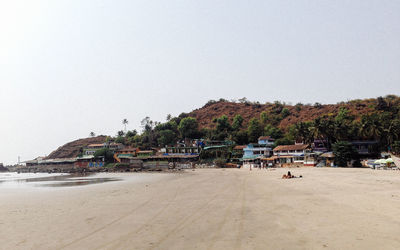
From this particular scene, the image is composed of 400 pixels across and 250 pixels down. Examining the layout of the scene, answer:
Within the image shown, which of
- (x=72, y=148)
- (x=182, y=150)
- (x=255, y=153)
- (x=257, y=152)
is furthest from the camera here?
(x=72, y=148)

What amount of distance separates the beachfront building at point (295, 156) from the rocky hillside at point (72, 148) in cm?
11891

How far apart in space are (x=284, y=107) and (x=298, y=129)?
7794 cm

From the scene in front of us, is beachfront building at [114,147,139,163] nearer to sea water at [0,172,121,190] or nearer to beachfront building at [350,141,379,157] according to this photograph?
sea water at [0,172,121,190]

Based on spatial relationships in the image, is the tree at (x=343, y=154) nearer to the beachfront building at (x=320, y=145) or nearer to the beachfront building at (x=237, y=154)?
the beachfront building at (x=320, y=145)

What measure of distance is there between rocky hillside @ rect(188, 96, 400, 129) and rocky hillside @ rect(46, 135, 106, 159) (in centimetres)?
6662

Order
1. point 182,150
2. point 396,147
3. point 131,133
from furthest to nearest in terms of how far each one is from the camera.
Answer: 1. point 131,133
2. point 182,150
3. point 396,147

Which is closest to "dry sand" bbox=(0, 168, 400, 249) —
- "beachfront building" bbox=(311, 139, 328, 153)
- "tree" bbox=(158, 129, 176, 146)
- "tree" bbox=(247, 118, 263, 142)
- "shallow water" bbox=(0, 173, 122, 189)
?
"shallow water" bbox=(0, 173, 122, 189)

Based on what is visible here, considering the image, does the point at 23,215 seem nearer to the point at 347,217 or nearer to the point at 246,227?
the point at 246,227

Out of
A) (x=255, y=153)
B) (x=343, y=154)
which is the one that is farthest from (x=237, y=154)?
(x=343, y=154)

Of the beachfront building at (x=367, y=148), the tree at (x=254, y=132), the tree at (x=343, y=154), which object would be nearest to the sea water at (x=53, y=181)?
the tree at (x=343, y=154)

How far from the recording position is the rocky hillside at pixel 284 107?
11173 cm

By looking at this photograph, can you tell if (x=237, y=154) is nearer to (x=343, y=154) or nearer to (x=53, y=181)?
(x=343, y=154)

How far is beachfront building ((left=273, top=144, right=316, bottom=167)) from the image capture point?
58.6 meters

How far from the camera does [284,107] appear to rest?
5699 inches
